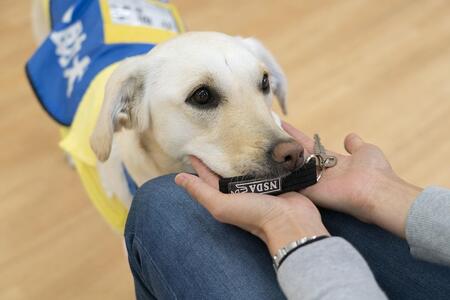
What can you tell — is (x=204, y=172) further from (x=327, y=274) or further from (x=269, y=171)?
(x=327, y=274)

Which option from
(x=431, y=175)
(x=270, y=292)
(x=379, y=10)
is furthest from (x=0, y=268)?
(x=379, y=10)

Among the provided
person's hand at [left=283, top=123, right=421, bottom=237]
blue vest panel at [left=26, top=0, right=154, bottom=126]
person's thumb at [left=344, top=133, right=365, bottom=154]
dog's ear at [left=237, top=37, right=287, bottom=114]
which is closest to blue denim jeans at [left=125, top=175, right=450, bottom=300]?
person's hand at [left=283, top=123, right=421, bottom=237]

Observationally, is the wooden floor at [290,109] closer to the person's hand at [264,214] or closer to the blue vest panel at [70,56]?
the blue vest panel at [70,56]

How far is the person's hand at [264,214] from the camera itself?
0.76 m

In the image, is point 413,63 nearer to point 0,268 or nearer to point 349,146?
point 349,146

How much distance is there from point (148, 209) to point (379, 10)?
6.63 feet

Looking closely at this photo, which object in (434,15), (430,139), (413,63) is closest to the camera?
(430,139)

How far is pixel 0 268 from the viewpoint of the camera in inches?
61.9

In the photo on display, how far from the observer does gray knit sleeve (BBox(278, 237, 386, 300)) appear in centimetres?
66

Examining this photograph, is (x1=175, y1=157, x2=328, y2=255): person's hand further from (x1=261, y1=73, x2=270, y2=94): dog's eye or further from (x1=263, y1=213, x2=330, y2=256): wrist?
(x1=261, y1=73, x2=270, y2=94): dog's eye

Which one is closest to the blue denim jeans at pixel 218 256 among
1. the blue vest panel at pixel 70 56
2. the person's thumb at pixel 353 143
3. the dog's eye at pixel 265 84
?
the person's thumb at pixel 353 143

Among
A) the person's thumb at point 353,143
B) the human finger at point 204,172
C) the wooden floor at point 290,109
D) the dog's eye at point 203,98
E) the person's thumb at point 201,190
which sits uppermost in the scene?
the dog's eye at point 203,98

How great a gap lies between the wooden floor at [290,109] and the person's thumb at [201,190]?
2.61 ft

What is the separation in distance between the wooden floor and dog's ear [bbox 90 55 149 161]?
625mm
